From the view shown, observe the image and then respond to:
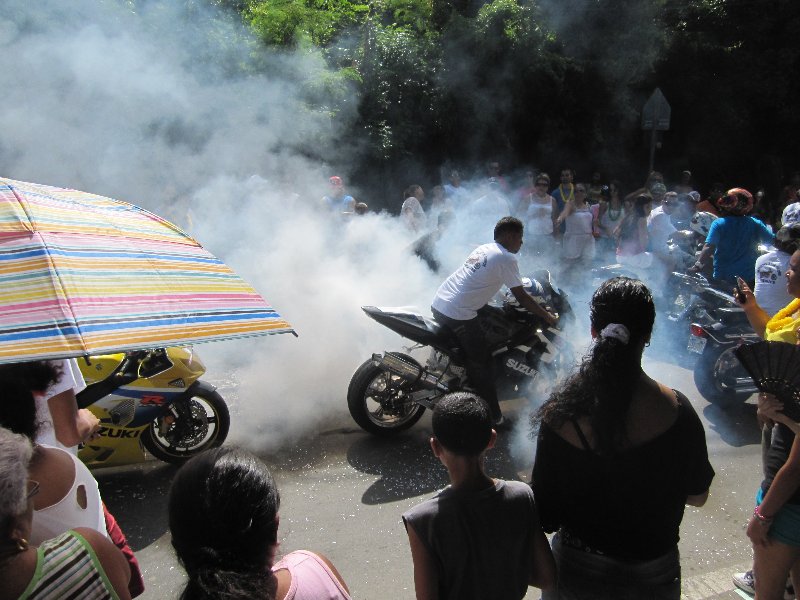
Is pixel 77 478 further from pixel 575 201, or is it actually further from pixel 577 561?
pixel 575 201

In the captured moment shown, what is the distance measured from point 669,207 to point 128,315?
9.66m

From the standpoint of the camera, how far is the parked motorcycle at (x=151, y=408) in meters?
4.19

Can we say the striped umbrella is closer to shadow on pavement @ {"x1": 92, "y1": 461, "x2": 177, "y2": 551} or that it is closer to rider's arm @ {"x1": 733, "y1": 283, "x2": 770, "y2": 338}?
shadow on pavement @ {"x1": 92, "y1": 461, "x2": 177, "y2": 551}

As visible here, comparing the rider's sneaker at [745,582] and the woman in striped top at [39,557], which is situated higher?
the woman in striped top at [39,557]

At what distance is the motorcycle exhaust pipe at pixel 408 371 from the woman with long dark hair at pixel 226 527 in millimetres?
3330

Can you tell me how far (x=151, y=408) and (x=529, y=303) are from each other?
267cm

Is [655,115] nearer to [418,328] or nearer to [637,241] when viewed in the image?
[637,241]

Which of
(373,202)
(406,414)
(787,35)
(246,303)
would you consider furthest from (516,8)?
(246,303)

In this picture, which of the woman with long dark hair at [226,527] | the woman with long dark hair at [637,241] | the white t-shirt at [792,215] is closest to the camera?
the woman with long dark hair at [226,527]

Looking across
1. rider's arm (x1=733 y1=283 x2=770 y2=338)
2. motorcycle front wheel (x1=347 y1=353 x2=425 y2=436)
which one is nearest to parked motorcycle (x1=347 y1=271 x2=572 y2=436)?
motorcycle front wheel (x1=347 y1=353 x2=425 y2=436)

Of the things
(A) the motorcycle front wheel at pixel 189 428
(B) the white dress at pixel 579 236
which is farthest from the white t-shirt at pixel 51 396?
(B) the white dress at pixel 579 236

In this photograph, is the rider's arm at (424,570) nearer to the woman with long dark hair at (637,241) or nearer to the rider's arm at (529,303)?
Answer: the rider's arm at (529,303)

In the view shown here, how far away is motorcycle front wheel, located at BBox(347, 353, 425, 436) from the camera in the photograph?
16.2 feet

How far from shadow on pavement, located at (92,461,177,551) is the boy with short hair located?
2.49m
